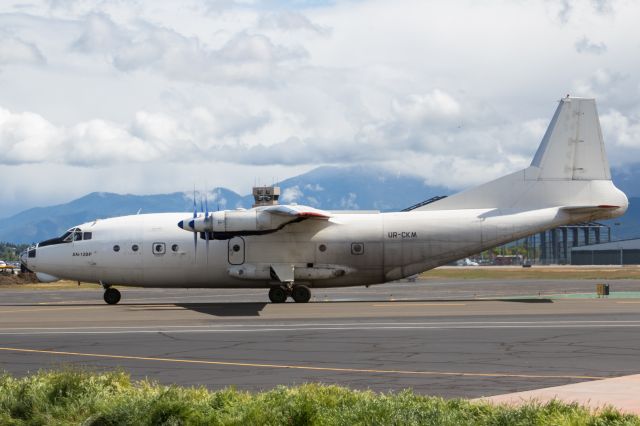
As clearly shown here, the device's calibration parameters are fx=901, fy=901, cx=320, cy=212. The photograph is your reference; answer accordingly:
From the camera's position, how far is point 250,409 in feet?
39.9

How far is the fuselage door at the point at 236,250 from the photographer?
43.4 m

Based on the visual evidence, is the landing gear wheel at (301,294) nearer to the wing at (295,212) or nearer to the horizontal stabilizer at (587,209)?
the wing at (295,212)

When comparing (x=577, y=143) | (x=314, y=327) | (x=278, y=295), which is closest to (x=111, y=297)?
(x=278, y=295)

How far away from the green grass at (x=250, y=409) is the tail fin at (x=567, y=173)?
30.3 m

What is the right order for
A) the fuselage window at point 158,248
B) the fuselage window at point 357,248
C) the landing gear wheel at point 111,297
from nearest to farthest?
1. the fuselage window at point 357,248
2. the fuselage window at point 158,248
3. the landing gear wheel at point 111,297

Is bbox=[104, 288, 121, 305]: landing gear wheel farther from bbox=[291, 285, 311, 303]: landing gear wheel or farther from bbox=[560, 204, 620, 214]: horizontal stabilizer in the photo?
bbox=[560, 204, 620, 214]: horizontal stabilizer

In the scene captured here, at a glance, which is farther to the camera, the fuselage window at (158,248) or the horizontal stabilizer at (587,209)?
the fuselage window at (158,248)

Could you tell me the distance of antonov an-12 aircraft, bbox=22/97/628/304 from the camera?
42375 millimetres

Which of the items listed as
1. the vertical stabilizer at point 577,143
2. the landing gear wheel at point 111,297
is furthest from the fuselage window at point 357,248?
the landing gear wheel at point 111,297

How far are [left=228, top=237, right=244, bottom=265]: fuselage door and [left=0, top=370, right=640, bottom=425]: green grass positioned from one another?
95.7ft

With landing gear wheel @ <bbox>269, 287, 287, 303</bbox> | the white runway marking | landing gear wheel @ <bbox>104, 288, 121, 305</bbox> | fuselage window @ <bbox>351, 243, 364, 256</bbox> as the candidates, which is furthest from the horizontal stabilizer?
landing gear wheel @ <bbox>104, 288, 121, 305</bbox>

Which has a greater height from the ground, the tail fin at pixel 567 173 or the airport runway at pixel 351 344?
the tail fin at pixel 567 173

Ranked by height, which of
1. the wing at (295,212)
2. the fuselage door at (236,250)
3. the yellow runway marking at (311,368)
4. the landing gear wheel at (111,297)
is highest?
the wing at (295,212)

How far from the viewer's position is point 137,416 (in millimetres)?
12156
